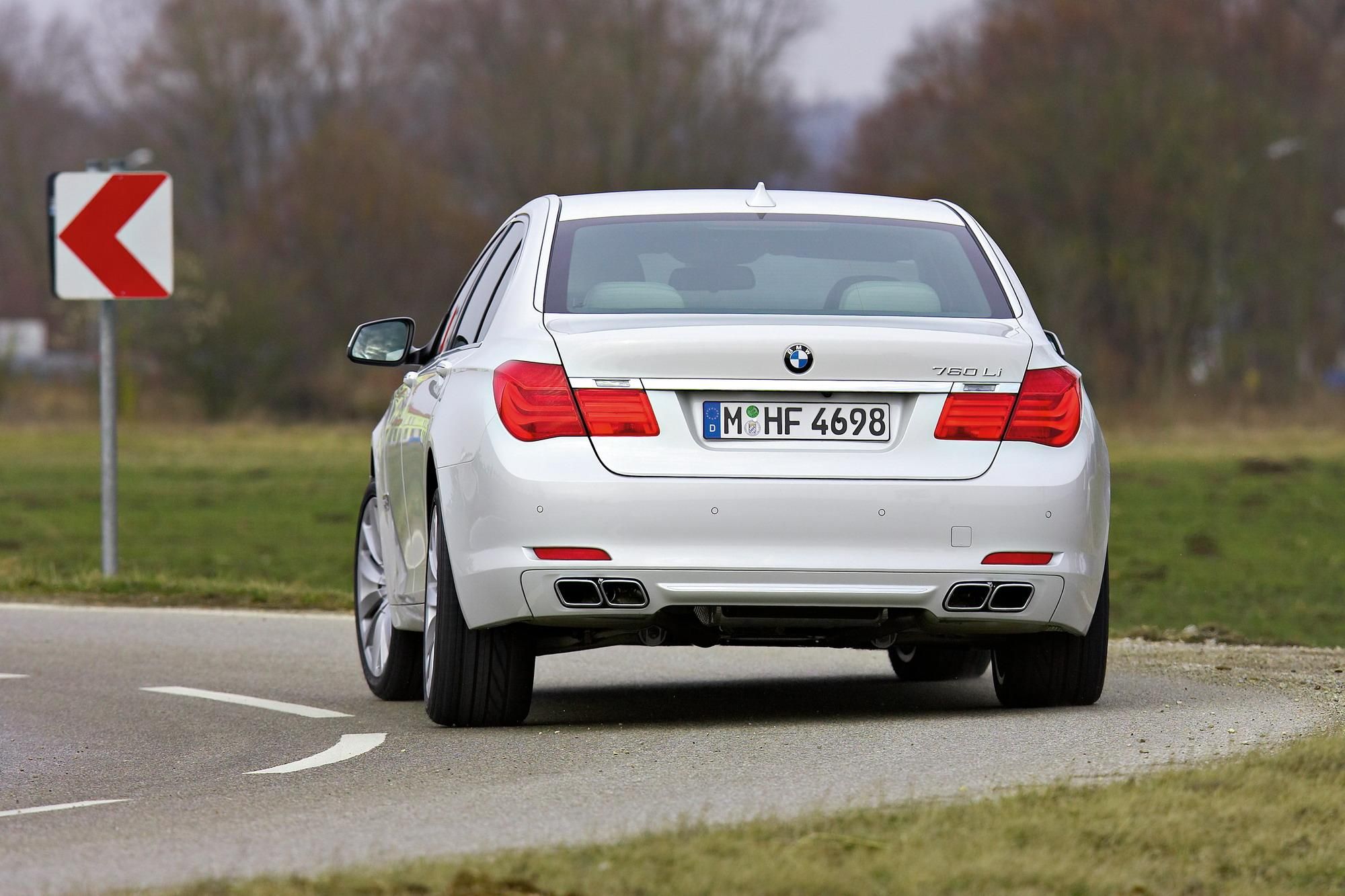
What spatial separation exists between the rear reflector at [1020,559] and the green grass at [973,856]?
5.32 ft

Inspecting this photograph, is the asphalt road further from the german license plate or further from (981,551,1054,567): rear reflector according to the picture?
the german license plate

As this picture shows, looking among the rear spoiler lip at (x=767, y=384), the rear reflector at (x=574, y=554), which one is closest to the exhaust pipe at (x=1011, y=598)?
the rear spoiler lip at (x=767, y=384)

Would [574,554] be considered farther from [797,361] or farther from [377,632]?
[377,632]

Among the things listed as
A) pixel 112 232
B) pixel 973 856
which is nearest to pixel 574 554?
pixel 973 856

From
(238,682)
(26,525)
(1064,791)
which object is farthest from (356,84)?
(1064,791)

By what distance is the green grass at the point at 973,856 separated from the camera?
14.6ft

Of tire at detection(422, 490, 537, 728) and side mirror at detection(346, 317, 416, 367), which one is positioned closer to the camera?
tire at detection(422, 490, 537, 728)

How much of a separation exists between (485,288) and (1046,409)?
2.21 m

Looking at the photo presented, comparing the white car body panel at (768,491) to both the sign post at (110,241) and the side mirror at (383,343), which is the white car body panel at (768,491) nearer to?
the side mirror at (383,343)

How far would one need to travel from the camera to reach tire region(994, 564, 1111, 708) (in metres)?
7.67

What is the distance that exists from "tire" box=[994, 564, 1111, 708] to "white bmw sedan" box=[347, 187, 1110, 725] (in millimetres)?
61

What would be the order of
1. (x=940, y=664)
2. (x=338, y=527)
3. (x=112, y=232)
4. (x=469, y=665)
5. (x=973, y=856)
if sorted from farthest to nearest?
(x=338, y=527)
(x=112, y=232)
(x=940, y=664)
(x=469, y=665)
(x=973, y=856)

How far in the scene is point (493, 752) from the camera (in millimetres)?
6914

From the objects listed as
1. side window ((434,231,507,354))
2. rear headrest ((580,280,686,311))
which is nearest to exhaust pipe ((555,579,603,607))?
rear headrest ((580,280,686,311))
